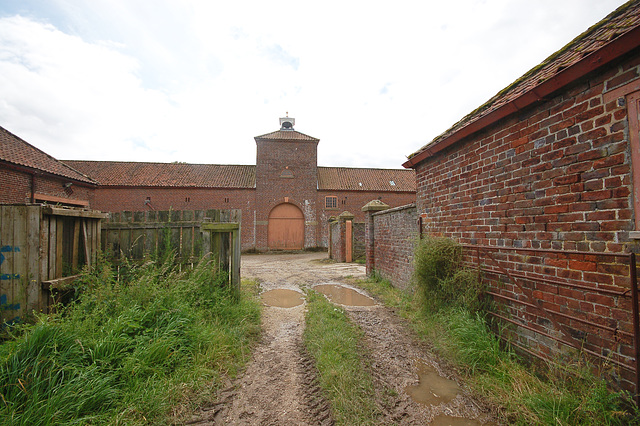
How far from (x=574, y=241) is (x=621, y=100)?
3.75 ft

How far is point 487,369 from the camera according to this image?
2.83m

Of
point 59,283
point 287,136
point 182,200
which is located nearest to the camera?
point 59,283

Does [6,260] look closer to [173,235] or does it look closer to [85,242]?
[85,242]

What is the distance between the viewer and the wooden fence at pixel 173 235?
4.50 metres

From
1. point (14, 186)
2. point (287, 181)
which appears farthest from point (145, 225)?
point (287, 181)

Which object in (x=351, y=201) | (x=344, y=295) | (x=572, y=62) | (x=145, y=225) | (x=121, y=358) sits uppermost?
(x=351, y=201)

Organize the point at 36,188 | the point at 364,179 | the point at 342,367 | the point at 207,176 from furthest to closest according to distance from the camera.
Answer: the point at 364,179, the point at 207,176, the point at 36,188, the point at 342,367

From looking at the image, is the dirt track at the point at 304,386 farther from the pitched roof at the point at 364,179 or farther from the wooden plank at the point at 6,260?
the pitched roof at the point at 364,179

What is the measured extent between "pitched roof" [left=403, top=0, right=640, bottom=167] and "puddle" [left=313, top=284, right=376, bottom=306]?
3328mm

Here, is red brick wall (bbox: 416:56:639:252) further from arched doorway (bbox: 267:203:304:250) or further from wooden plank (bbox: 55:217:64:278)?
arched doorway (bbox: 267:203:304:250)

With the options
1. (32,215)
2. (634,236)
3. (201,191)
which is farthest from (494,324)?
(201,191)

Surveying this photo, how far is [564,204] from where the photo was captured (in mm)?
2537

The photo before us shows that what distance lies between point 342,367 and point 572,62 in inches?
137

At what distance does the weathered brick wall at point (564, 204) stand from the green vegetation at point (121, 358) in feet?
10.6
